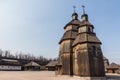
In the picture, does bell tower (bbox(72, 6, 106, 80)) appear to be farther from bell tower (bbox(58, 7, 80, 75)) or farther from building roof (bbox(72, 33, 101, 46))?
bell tower (bbox(58, 7, 80, 75))

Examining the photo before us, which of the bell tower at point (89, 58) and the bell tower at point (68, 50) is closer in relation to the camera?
the bell tower at point (89, 58)

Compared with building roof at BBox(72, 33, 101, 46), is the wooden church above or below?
below

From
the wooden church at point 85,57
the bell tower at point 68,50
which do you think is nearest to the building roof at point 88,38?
the wooden church at point 85,57

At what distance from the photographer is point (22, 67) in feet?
226

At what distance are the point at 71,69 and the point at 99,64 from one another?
679 cm

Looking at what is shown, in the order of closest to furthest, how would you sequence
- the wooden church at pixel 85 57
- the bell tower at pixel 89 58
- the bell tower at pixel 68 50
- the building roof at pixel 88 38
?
the bell tower at pixel 89 58, the wooden church at pixel 85 57, the building roof at pixel 88 38, the bell tower at pixel 68 50

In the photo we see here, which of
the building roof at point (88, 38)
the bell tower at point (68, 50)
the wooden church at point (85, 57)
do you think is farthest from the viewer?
the bell tower at point (68, 50)

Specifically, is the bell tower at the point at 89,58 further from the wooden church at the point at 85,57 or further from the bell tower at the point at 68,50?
the bell tower at the point at 68,50

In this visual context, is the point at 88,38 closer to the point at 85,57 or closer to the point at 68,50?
the point at 85,57

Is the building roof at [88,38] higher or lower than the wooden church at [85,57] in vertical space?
higher

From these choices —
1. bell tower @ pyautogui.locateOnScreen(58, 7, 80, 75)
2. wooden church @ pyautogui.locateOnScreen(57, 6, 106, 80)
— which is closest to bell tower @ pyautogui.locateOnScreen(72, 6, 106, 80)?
wooden church @ pyautogui.locateOnScreen(57, 6, 106, 80)

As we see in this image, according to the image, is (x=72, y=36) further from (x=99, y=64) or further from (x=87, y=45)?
(x=99, y=64)

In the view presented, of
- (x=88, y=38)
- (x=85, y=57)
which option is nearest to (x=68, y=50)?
(x=88, y=38)

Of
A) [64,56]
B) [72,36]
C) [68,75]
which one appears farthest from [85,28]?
[68,75]
